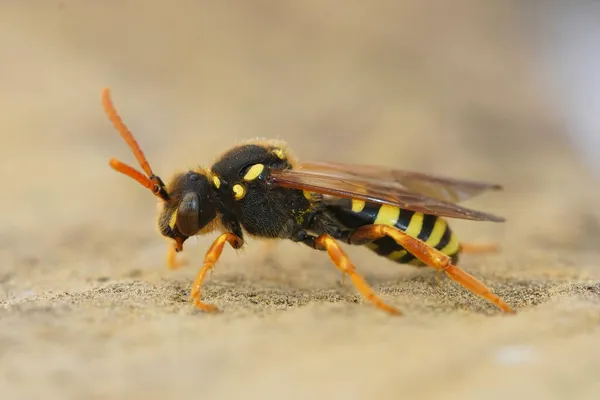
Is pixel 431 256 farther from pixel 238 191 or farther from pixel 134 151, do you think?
pixel 134 151

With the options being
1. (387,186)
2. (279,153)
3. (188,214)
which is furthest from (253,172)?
(387,186)

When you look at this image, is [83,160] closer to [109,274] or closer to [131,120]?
[131,120]

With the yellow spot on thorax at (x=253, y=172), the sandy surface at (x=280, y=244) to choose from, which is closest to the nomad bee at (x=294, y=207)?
the yellow spot on thorax at (x=253, y=172)

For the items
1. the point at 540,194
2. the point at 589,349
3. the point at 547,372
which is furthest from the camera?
the point at 540,194

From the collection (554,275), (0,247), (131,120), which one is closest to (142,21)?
(131,120)

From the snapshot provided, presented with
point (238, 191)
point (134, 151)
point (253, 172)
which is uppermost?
point (134, 151)

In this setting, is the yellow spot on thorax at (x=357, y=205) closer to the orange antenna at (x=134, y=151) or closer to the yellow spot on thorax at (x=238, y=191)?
the yellow spot on thorax at (x=238, y=191)
